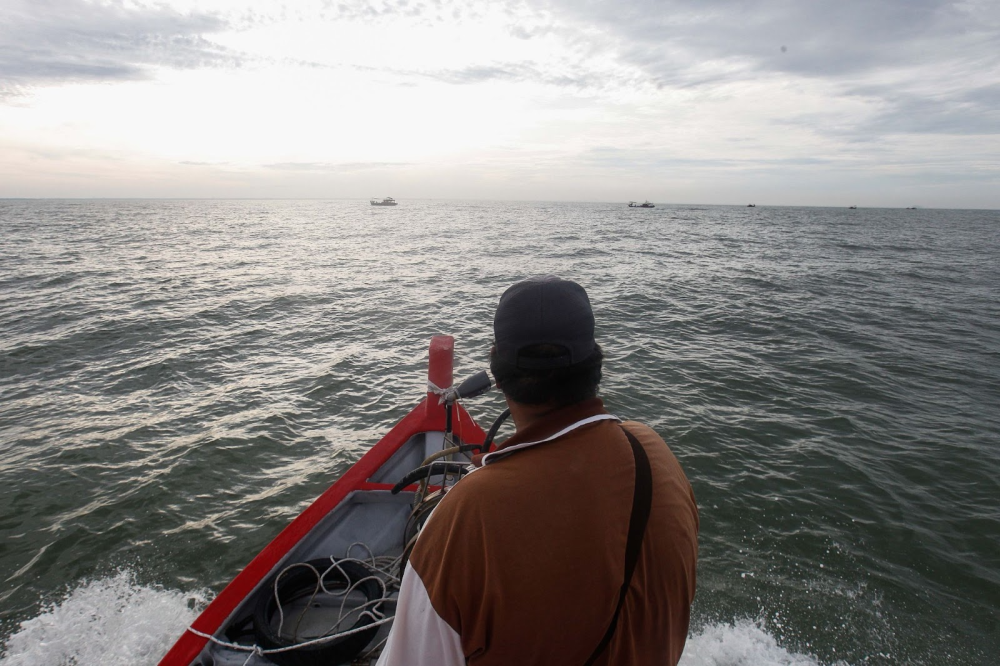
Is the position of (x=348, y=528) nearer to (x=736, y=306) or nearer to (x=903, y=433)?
(x=903, y=433)

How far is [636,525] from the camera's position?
1342 millimetres

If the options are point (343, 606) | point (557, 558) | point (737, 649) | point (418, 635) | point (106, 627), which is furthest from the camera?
point (106, 627)

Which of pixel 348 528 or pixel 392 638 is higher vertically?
pixel 392 638

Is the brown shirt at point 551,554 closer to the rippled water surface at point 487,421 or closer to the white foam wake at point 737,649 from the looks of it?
the white foam wake at point 737,649

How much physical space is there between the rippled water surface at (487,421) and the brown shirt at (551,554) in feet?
13.8

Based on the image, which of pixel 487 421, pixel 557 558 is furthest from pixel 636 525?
pixel 487 421

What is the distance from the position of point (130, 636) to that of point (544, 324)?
5606 mm

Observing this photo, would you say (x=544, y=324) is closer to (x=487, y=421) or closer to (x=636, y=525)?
(x=636, y=525)

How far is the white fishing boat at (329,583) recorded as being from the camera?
3.49m

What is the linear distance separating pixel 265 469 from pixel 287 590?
414cm

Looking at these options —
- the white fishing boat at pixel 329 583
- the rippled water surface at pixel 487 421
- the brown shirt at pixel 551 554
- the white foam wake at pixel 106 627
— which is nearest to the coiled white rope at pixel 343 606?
the white fishing boat at pixel 329 583

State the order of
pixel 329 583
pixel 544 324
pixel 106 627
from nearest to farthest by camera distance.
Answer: pixel 544 324 → pixel 329 583 → pixel 106 627

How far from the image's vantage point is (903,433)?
29.2ft

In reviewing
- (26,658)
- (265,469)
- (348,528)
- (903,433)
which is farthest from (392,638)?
(903,433)
